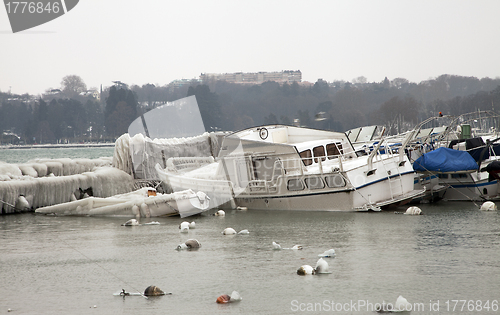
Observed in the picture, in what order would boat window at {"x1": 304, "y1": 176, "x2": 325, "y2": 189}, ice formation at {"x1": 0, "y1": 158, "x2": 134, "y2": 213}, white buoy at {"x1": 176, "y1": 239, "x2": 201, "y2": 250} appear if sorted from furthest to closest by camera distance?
ice formation at {"x1": 0, "y1": 158, "x2": 134, "y2": 213}, boat window at {"x1": 304, "y1": 176, "x2": 325, "y2": 189}, white buoy at {"x1": 176, "y1": 239, "x2": 201, "y2": 250}

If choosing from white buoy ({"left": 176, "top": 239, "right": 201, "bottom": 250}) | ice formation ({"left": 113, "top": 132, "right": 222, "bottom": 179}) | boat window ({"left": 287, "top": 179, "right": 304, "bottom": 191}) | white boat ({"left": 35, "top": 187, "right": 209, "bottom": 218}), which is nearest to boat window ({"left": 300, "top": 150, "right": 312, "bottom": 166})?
boat window ({"left": 287, "top": 179, "right": 304, "bottom": 191})

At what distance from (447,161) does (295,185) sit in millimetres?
6810

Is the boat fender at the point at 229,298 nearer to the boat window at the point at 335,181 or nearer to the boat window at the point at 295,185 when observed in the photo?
the boat window at the point at 335,181

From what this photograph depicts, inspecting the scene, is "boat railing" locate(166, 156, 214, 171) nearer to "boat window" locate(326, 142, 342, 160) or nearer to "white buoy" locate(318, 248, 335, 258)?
"boat window" locate(326, 142, 342, 160)

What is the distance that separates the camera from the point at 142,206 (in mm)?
20328

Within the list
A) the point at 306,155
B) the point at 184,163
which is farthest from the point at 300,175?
the point at 184,163

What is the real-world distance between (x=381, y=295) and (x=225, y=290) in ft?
8.72

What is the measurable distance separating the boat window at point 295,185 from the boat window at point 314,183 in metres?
0.28

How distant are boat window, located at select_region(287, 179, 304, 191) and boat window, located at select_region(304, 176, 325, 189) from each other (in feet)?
0.91

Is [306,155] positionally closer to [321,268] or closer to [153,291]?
[321,268]

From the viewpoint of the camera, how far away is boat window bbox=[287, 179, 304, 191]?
20528 mm

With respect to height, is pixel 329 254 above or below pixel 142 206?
below

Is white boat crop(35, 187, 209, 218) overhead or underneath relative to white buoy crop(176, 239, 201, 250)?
overhead

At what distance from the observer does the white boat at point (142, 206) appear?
19.9m
